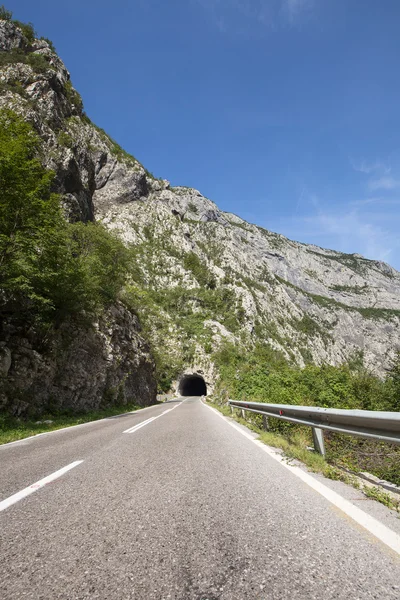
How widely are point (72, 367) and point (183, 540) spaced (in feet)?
58.9

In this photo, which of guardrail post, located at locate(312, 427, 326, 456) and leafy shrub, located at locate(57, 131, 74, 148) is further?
leafy shrub, located at locate(57, 131, 74, 148)

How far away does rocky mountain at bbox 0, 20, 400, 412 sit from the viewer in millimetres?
40031

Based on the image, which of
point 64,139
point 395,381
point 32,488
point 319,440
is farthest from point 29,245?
point 64,139

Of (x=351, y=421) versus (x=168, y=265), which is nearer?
(x=351, y=421)

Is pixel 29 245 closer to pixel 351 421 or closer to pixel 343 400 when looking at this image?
pixel 351 421

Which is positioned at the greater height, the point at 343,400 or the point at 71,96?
the point at 71,96

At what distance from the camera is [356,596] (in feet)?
5.65

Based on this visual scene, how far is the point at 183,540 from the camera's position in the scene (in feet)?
8.05

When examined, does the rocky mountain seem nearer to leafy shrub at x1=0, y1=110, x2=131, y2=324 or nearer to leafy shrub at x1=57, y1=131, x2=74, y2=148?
leafy shrub at x1=57, y1=131, x2=74, y2=148

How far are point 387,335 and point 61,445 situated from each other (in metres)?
197

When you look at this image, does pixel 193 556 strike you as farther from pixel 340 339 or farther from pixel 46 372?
pixel 340 339

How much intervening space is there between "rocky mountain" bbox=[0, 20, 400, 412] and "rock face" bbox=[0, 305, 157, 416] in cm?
35

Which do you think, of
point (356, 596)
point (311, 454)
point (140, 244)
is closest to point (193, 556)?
point (356, 596)

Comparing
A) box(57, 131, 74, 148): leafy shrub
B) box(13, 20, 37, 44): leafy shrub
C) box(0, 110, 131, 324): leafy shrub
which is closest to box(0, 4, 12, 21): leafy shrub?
box(13, 20, 37, 44): leafy shrub
